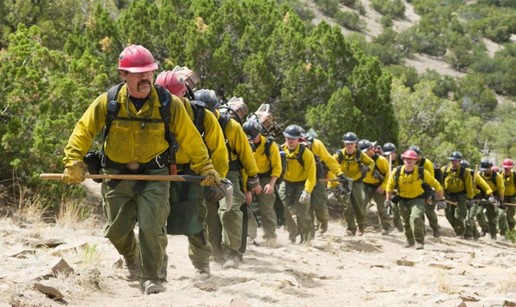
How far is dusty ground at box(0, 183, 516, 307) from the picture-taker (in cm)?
589

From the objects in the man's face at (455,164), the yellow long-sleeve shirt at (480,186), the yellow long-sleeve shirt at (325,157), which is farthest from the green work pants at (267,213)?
the yellow long-sleeve shirt at (480,186)

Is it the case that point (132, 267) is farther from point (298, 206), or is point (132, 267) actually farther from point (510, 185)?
point (510, 185)

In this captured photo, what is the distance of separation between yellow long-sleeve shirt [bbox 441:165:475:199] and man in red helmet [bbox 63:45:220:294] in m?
12.6

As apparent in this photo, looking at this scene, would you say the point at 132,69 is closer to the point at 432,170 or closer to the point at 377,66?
the point at 432,170

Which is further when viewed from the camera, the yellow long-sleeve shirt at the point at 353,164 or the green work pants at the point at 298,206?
the yellow long-sleeve shirt at the point at 353,164

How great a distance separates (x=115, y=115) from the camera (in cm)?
586

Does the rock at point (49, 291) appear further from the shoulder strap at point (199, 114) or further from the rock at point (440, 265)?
the rock at point (440, 265)

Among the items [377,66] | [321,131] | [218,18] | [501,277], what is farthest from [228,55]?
[501,277]

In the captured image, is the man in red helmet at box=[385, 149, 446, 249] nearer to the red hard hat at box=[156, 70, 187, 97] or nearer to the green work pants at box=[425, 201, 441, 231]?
the green work pants at box=[425, 201, 441, 231]

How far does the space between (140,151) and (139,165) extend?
0.15 meters

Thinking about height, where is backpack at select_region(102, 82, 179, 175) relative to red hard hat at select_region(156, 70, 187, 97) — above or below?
below

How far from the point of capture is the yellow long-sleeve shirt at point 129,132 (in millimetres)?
5863

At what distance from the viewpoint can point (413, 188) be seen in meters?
13.3

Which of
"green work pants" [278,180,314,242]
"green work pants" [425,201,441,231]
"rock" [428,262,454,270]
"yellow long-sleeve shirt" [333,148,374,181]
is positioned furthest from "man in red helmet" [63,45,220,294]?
"green work pants" [425,201,441,231]
